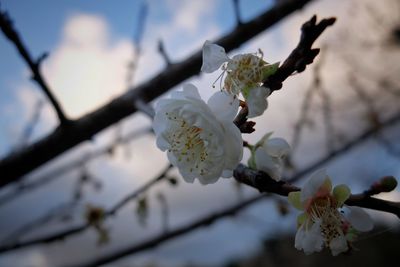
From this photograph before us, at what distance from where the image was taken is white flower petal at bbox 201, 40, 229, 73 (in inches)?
26.1

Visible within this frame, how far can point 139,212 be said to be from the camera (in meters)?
1.90

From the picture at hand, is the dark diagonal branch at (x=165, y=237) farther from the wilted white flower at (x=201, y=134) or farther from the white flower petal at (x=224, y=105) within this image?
the white flower petal at (x=224, y=105)

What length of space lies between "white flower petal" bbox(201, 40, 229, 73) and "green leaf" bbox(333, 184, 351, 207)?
14.4 inches

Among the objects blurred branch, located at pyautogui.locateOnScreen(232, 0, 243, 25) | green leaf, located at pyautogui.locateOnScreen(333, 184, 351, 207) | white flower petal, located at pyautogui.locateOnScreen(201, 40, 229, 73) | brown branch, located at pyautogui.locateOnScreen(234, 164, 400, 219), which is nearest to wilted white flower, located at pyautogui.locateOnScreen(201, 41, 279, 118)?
white flower petal, located at pyautogui.locateOnScreen(201, 40, 229, 73)

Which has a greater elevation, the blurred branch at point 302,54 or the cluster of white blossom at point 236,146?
the blurred branch at point 302,54

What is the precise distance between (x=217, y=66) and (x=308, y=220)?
0.40 m

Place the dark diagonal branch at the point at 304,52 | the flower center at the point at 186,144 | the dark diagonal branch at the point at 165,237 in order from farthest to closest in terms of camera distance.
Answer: the dark diagonal branch at the point at 165,237 < the flower center at the point at 186,144 < the dark diagonal branch at the point at 304,52

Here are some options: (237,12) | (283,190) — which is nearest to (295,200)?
(283,190)

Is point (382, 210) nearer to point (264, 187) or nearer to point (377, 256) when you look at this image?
point (264, 187)

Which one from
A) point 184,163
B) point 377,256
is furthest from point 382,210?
point 377,256

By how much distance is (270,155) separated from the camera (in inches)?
29.2

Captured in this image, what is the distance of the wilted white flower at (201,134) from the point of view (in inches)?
25.5

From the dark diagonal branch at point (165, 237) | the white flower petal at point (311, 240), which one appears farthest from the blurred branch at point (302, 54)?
the dark diagonal branch at point (165, 237)

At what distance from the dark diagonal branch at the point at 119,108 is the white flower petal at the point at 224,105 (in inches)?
29.5
